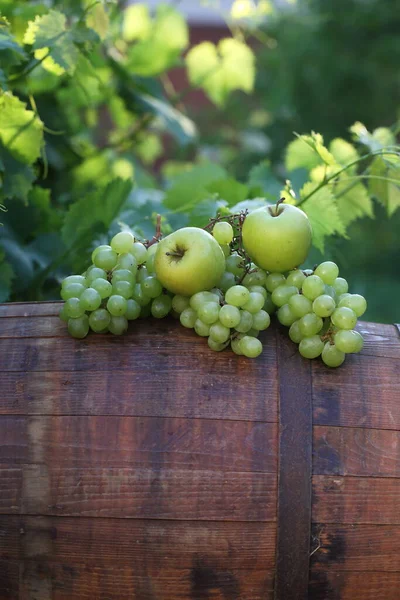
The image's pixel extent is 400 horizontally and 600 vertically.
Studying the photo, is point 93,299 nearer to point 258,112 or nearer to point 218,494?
point 218,494

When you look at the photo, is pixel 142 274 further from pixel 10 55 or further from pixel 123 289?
pixel 10 55

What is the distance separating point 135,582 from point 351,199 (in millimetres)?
1107

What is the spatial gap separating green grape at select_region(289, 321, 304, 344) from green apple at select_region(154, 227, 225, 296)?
0.53ft

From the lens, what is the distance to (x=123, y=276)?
1.32 metres

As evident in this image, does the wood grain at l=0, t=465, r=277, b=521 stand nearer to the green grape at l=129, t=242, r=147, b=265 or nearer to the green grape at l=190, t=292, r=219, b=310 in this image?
the green grape at l=190, t=292, r=219, b=310

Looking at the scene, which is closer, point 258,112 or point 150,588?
point 150,588

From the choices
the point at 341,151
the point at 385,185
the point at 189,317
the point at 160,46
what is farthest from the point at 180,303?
the point at 160,46

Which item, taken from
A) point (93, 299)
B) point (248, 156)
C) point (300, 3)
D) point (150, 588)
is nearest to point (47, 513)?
point (150, 588)

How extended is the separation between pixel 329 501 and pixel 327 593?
0.55 ft

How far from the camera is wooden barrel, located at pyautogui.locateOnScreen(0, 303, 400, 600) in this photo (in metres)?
1.22

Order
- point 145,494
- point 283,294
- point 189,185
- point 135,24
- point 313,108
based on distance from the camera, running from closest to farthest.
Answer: point 145,494 → point 283,294 → point 189,185 → point 135,24 → point 313,108

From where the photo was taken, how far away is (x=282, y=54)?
16.7ft

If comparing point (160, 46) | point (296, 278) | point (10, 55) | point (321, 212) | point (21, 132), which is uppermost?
point (160, 46)

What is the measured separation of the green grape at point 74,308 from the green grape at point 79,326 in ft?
0.03
